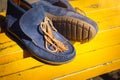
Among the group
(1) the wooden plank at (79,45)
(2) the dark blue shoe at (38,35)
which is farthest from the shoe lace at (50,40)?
(1) the wooden plank at (79,45)

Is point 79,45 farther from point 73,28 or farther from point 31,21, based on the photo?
point 31,21

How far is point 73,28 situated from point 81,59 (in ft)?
0.55

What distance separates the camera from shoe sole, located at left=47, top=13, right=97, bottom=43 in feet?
3.25

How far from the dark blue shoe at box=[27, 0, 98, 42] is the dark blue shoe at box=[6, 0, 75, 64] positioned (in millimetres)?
33

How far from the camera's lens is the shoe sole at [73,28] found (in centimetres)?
99

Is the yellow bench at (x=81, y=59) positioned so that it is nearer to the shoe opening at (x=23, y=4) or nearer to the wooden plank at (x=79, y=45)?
the wooden plank at (x=79, y=45)

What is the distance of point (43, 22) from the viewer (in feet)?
3.33

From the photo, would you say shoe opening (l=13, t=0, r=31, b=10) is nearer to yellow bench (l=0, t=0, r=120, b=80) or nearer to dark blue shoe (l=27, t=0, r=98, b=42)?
dark blue shoe (l=27, t=0, r=98, b=42)

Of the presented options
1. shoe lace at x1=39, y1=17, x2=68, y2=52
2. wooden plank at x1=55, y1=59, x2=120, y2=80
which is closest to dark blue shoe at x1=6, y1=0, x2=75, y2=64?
shoe lace at x1=39, y1=17, x2=68, y2=52

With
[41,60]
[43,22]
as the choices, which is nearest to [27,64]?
[41,60]

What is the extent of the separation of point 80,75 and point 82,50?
115mm

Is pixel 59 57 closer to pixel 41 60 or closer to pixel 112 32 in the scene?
pixel 41 60

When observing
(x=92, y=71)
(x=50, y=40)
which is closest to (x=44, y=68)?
(x=50, y=40)

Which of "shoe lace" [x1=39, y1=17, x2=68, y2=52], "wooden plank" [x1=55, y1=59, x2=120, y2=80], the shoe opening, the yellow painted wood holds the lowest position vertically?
"wooden plank" [x1=55, y1=59, x2=120, y2=80]
